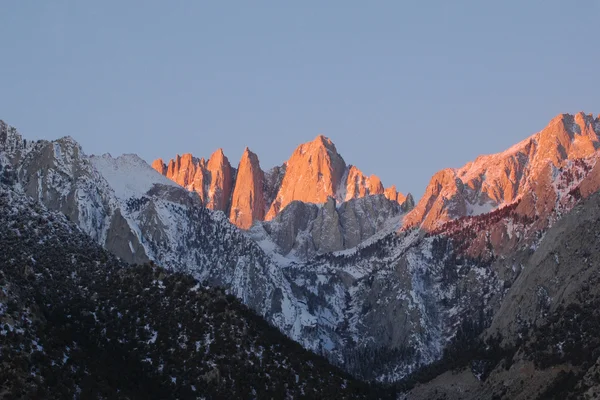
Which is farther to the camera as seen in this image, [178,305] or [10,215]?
[10,215]

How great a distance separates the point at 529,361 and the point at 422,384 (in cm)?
4335

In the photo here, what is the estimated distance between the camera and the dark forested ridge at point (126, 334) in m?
96.4

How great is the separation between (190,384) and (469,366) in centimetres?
8352

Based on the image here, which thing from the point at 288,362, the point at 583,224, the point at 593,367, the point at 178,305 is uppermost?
the point at 583,224

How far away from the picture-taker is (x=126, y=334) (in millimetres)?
115938

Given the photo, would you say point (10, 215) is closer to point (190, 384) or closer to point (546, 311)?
point (190, 384)

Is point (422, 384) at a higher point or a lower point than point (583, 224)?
lower

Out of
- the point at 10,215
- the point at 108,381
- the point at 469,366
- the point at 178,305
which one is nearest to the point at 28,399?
the point at 108,381

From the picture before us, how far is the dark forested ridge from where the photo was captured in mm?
96438

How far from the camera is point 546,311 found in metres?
182

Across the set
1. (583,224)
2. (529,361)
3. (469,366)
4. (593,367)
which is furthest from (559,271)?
(593,367)

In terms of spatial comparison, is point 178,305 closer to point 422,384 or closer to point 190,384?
point 190,384

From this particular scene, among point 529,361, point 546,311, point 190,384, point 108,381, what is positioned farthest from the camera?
point 546,311

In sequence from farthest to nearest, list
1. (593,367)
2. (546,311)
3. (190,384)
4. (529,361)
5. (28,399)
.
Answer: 1. (546,311)
2. (529,361)
3. (593,367)
4. (190,384)
5. (28,399)
